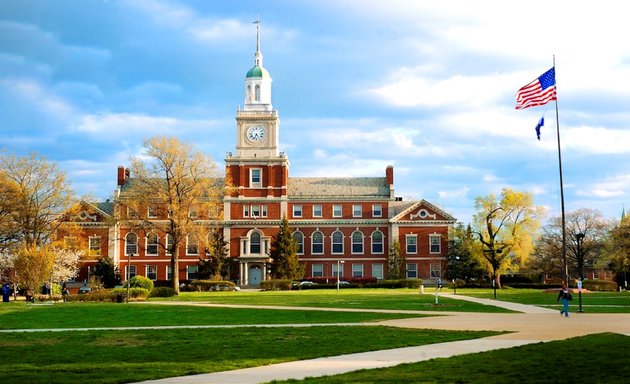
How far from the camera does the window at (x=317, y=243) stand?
302ft

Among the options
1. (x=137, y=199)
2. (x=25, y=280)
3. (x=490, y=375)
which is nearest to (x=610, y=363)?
(x=490, y=375)

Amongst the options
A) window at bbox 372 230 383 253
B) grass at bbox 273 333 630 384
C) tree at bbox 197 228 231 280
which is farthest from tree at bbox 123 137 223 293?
grass at bbox 273 333 630 384

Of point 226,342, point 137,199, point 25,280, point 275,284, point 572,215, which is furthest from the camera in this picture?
point 572,215

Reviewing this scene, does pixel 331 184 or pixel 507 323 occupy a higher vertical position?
pixel 331 184

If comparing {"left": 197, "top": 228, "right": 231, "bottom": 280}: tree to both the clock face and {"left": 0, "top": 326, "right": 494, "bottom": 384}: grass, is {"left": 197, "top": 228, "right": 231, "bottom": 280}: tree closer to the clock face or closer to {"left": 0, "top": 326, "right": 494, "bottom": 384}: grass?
the clock face

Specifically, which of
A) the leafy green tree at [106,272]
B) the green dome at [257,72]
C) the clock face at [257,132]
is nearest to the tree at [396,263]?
the clock face at [257,132]

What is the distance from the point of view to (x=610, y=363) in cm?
1522

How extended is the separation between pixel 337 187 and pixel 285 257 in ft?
51.7

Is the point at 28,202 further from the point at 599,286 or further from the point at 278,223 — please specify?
the point at 599,286

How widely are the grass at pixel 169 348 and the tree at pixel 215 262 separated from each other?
6003 centimetres

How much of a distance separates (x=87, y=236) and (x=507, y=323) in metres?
73.2

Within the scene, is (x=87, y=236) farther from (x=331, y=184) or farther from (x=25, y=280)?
(x=25, y=280)

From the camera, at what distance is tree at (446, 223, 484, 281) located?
3189 inches

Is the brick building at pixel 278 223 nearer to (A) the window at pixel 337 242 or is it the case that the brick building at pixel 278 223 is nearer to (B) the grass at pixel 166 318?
(A) the window at pixel 337 242
